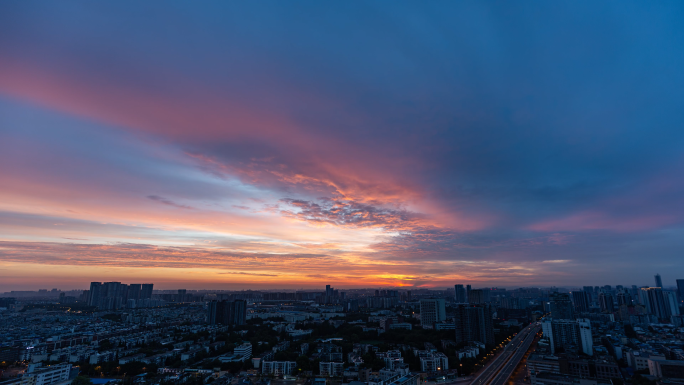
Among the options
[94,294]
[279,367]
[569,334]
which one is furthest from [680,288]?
[94,294]

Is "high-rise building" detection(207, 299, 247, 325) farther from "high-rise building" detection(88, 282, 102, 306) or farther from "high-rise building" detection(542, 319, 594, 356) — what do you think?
"high-rise building" detection(88, 282, 102, 306)

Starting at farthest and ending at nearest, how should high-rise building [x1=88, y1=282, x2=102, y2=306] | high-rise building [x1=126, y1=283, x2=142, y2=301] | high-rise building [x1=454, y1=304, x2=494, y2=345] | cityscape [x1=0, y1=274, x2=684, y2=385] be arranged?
high-rise building [x1=126, y1=283, x2=142, y2=301] → high-rise building [x1=88, y1=282, x2=102, y2=306] → high-rise building [x1=454, y1=304, x2=494, y2=345] → cityscape [x1=0, y1=274, x2=684, y2=385]

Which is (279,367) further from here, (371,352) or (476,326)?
(476,326)

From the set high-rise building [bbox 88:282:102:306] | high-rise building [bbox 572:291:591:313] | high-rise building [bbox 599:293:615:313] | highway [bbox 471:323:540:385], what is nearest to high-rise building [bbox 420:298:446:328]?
highway [bbox 471:323:540:385]

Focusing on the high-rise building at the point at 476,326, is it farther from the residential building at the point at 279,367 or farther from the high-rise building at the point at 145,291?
the high-rise building at the point at 145,291

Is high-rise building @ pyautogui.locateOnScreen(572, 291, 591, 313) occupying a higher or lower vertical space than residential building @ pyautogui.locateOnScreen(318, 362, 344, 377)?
higher

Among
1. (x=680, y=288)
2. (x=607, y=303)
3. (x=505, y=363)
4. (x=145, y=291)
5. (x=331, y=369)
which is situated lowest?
(x=505, y=363)
